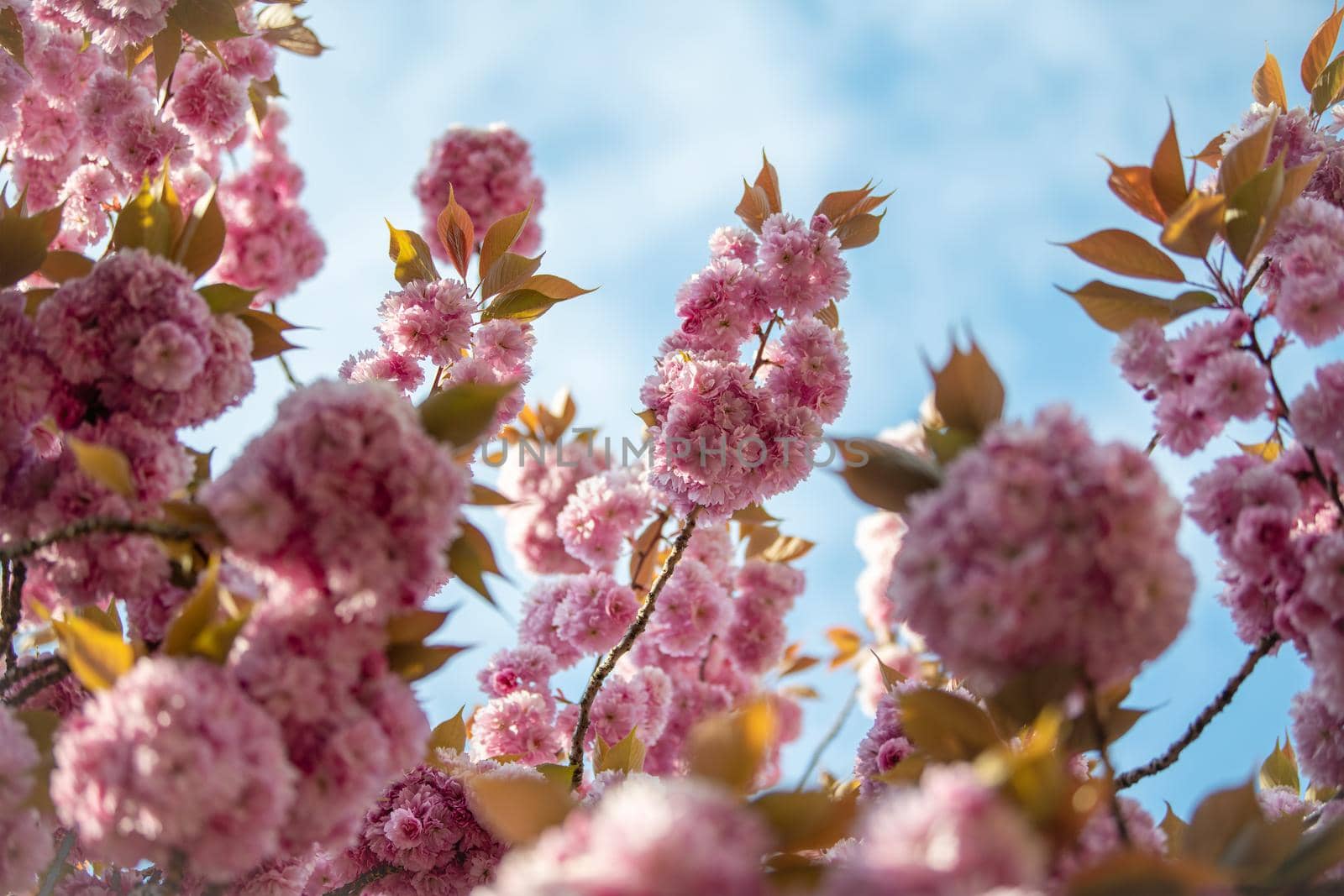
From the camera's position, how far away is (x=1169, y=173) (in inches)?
58.4

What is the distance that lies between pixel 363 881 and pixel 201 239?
115 cm

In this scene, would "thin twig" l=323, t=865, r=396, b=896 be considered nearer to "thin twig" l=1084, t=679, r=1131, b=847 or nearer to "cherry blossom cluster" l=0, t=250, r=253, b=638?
"cherry blossom cluster" l=0, t=250, r=253, b=638

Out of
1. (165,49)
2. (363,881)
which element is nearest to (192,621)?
(363,881)

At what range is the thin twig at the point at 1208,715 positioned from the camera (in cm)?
129

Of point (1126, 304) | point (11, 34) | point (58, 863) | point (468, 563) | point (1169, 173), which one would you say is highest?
point (11, 34)

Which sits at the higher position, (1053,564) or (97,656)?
(1053,564)

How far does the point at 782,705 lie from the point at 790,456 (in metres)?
2.64

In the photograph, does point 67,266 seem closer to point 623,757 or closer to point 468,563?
point 468,563

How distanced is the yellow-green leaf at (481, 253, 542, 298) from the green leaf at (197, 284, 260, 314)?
0.88 metres

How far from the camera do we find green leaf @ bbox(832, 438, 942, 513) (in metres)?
1.13

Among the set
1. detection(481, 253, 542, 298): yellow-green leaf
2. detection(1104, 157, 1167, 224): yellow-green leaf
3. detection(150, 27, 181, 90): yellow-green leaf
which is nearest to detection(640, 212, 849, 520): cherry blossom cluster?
detection(481, 253, 542, 298): yellow-green leaf

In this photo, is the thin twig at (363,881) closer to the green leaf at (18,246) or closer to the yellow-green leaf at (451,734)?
the yellow-green leaf at (451,734)

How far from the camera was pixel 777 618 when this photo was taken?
11.9 ft

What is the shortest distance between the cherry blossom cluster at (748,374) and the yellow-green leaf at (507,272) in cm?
36
